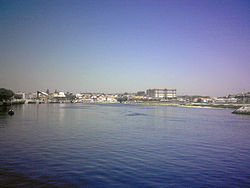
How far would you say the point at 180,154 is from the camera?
14.1 m

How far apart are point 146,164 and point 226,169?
154 inches

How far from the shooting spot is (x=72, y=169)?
10.5 meters

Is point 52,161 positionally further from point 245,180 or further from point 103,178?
point 245,180

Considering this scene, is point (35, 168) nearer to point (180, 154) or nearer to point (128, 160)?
point (128, 160)

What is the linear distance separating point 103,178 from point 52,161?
3708 millimetres

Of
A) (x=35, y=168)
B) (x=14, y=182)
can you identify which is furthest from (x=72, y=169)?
(x=14, y=182)

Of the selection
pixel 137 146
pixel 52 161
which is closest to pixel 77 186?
pixel 52 161

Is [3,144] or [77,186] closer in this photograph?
[77,186]

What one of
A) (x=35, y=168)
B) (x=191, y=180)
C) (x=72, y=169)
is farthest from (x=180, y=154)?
(x=35, y=168)

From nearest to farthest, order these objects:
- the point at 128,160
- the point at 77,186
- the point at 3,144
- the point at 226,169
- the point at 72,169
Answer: the point at 77,186
the point at 72,169
the point at 226,169
the point at 128,160
the point at 3,144

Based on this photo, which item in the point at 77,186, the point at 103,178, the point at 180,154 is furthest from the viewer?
the point at 180,154

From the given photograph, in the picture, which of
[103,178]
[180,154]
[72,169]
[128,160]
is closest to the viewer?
[103,178]

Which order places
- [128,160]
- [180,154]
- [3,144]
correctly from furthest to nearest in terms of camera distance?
1. [3,144]
2. [180,154]
3. [128,160]

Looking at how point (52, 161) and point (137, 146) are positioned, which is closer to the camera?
point (52, 161)
